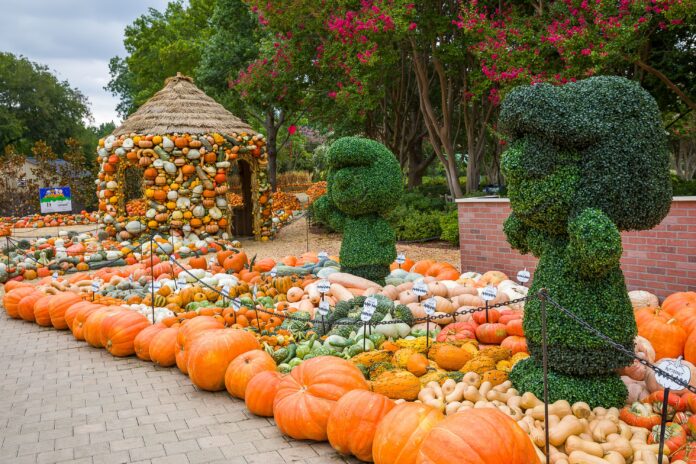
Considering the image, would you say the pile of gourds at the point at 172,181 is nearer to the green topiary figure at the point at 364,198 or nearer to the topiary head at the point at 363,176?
the green topiary figure at the point at 364,198

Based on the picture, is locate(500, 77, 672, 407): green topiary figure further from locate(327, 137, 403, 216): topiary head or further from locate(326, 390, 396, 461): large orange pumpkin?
locate(327, 137, 403, 216): topiary head

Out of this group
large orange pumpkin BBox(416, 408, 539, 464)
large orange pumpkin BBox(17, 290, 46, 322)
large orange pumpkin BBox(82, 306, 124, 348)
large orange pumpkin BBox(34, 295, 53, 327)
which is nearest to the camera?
large orange pumpkin BBox(416, 408, 539, 464)

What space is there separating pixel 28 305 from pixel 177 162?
244 inches

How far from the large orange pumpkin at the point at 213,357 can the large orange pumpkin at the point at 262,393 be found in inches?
21.2

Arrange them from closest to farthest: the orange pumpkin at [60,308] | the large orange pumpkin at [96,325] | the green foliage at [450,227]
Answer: the large orange pumpkin at [96,325], the orange pumpkin at [60,308], the green foliage at [450,227]

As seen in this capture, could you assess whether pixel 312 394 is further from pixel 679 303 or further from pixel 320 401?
pixel 679 303

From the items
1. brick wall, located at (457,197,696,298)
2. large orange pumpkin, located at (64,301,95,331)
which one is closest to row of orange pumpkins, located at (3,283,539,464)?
large orange pumpkin, located at (64,301,95,331)

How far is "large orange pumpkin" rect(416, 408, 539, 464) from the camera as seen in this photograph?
2.97 m

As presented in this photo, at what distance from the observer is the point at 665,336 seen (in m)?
4.95

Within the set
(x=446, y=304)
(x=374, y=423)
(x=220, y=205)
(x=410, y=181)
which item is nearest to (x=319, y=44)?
(x=220, y=205)

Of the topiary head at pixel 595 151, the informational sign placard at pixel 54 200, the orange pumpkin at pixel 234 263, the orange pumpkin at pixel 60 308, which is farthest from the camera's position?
the informational sign placard at pixel 54 200

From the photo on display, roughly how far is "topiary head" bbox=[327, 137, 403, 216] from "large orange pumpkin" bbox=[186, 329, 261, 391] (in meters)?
3.06

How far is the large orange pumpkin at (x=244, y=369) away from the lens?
186 inches

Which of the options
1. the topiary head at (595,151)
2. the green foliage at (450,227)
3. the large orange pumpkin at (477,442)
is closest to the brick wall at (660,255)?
the topiary head at (595,151)
